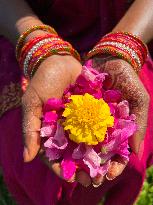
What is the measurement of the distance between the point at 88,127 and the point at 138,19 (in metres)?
0.57

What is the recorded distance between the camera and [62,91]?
5.72 ft

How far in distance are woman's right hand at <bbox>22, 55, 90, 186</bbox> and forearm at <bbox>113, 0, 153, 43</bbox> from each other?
0.25 metres

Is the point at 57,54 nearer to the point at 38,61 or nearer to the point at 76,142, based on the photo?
the point at 38,61

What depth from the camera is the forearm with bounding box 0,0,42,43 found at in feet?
6.30

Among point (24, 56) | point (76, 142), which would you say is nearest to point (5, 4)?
point (24, 56)

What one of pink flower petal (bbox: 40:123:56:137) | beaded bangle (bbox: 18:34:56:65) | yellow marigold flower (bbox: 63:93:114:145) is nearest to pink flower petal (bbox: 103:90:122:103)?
yellow marigold flower (bbox: 63:93:114:145)

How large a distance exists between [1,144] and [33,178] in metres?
0.20

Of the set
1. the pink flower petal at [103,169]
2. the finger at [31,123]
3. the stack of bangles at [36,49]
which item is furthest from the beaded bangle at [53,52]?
the pink flower petal at [103,169]

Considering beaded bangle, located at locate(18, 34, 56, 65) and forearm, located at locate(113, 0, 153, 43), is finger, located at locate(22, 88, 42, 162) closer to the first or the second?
beaded bangle, located at locate(18, 34, 56, 65)

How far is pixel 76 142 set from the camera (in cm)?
161

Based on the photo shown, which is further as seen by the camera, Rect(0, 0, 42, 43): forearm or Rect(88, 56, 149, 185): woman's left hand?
Rect(0, 0, 42, 43): forearm

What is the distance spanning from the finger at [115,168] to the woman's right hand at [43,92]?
0.08 metres

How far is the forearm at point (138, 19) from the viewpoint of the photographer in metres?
1.88

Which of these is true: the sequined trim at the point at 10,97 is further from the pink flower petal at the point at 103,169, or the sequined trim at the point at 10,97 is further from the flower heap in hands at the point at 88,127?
the pink flower petal at the point at 103,169
